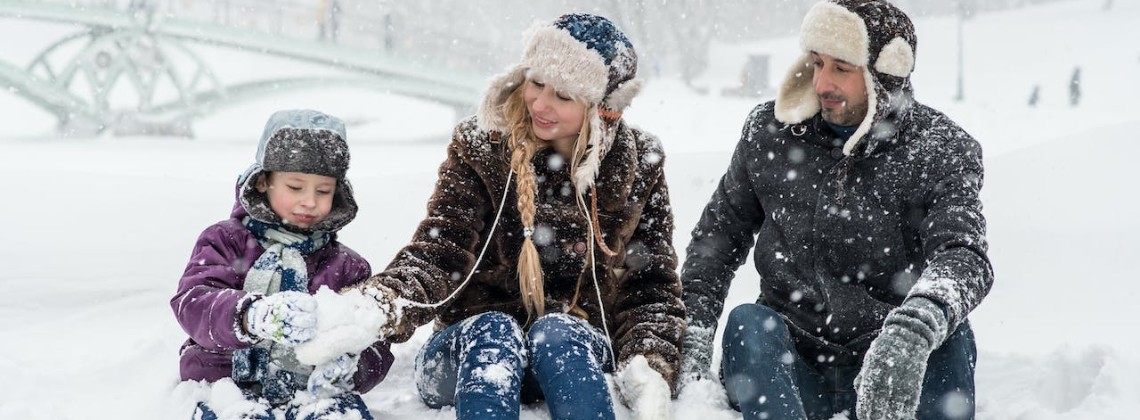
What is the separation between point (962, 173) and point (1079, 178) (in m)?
4.29

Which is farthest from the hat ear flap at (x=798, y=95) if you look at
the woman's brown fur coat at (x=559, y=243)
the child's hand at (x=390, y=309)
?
the child's hand at (x=390, y=309)

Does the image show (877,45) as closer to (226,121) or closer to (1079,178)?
(1079,178)

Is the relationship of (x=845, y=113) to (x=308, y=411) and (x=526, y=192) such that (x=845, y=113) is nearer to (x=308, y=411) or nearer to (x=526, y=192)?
(x=526, y=192)

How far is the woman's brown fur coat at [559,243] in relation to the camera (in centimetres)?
285

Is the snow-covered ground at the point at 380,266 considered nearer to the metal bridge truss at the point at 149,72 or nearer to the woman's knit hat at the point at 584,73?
the woman's knit hat at the point at 584,73

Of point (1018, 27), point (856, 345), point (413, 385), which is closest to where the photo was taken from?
point (856, 345)

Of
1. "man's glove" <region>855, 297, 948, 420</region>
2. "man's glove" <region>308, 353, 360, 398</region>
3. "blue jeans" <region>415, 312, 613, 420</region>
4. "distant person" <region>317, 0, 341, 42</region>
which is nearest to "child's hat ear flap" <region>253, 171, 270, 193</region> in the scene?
"man's glove" <region>308, 353, 360, 398</region>

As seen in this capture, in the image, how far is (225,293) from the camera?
244cm

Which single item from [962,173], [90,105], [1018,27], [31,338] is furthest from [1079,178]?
[1018,27]

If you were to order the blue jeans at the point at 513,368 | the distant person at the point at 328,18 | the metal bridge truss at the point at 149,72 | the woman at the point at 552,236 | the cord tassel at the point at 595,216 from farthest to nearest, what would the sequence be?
the distant person at the point at 328,18
the metal bridge truss at the point at 149,72
the cord tassel at the point at 595,216
the woman at the point at 552,236
the blue jeans at the point at 513,368

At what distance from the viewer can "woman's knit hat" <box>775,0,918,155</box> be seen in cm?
271

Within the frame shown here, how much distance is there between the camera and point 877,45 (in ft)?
8.93

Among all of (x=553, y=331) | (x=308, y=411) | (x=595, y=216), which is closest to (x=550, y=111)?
(x=595, y=216)

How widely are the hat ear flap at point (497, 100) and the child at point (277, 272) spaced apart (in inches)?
18.4
